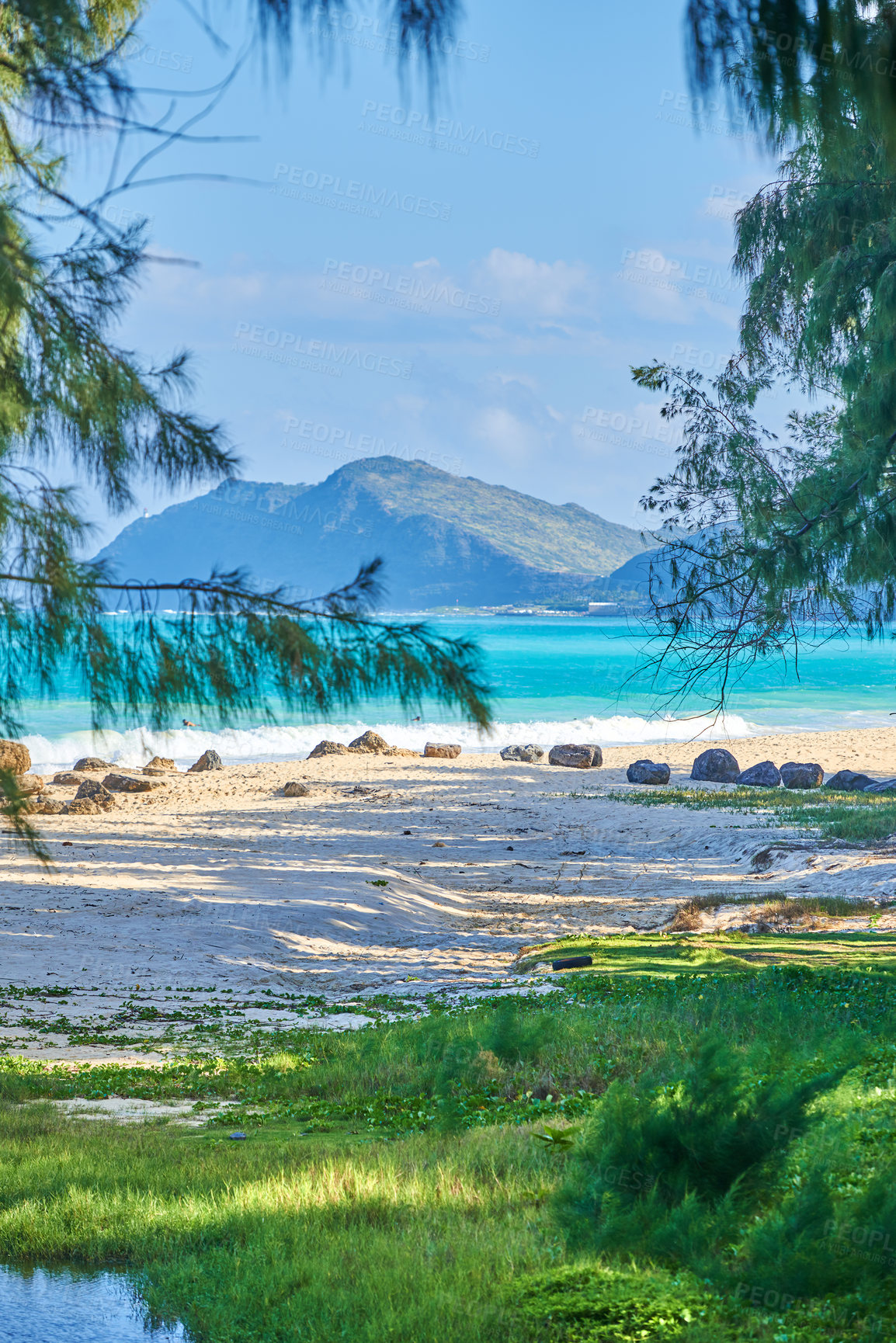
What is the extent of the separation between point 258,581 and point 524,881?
1342cm

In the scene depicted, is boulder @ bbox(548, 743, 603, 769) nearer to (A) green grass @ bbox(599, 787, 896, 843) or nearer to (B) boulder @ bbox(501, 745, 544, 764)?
(B) boulder @ bbox(501, 745, 544, 764)

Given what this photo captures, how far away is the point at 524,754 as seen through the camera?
3478 cm

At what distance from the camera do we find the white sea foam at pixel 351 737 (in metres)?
35.4

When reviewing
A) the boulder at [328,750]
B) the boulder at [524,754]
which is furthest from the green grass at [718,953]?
the boulder at [328,750]

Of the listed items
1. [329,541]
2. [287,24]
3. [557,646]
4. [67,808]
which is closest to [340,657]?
[287,24]

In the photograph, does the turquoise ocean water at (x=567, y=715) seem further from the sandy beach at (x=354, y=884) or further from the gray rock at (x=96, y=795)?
the sandy beach at (x=354, y=884)

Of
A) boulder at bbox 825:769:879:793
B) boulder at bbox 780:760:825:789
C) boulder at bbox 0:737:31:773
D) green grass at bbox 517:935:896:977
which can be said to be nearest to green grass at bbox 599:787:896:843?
boulder at bbox 825:769:879:793

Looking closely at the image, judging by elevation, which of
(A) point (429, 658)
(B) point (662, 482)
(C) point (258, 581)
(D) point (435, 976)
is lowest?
(D) point (435, 976)

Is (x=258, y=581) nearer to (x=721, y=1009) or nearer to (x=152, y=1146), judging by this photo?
(x=152, y=1146)

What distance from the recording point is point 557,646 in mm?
113438

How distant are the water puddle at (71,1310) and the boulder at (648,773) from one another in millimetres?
25183

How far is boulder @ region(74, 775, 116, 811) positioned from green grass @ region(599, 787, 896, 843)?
36.4 feet

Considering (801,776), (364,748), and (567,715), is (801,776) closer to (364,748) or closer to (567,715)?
(364,748)

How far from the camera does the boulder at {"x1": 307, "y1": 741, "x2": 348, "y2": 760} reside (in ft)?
114
